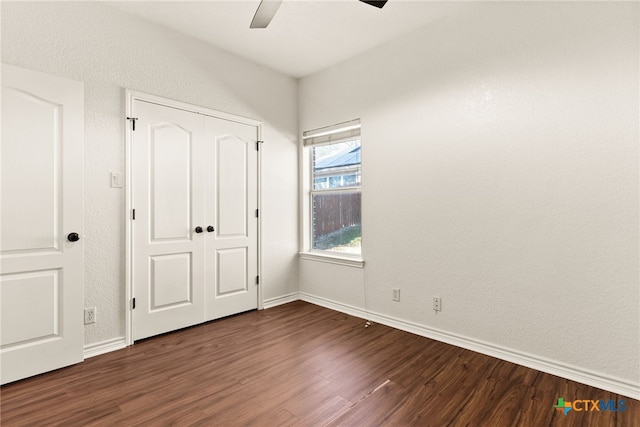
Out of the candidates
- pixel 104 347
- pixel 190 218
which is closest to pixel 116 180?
pixel 190 218

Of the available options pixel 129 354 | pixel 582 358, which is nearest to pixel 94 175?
pixel 129 354

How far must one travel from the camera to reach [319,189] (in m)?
4.09

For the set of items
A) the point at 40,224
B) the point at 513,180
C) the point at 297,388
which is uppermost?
the point at 513,180

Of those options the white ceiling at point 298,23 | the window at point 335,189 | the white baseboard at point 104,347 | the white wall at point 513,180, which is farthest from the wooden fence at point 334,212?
the white baseboard at point 104,347

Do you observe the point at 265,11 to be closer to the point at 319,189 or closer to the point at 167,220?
the point at 167,220

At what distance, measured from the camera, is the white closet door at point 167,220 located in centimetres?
283

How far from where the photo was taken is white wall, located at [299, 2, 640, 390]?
6.79 feet

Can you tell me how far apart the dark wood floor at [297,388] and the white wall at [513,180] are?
362mm

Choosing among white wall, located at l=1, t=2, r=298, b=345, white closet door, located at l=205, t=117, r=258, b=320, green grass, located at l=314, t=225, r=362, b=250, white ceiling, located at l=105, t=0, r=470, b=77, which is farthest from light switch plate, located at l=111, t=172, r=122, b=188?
green grass, located at l=314, t=225, r=362, b=250

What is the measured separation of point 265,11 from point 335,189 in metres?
2.18

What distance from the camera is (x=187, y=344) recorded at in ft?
9.14

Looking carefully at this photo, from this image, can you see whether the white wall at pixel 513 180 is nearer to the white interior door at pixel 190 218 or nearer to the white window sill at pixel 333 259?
the white window sill at pixel 333 259

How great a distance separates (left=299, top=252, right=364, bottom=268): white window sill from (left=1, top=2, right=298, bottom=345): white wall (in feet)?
6.18

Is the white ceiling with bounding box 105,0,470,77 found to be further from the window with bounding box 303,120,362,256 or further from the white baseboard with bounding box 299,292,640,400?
the white baseboard with bounding box 299,292,640,400
